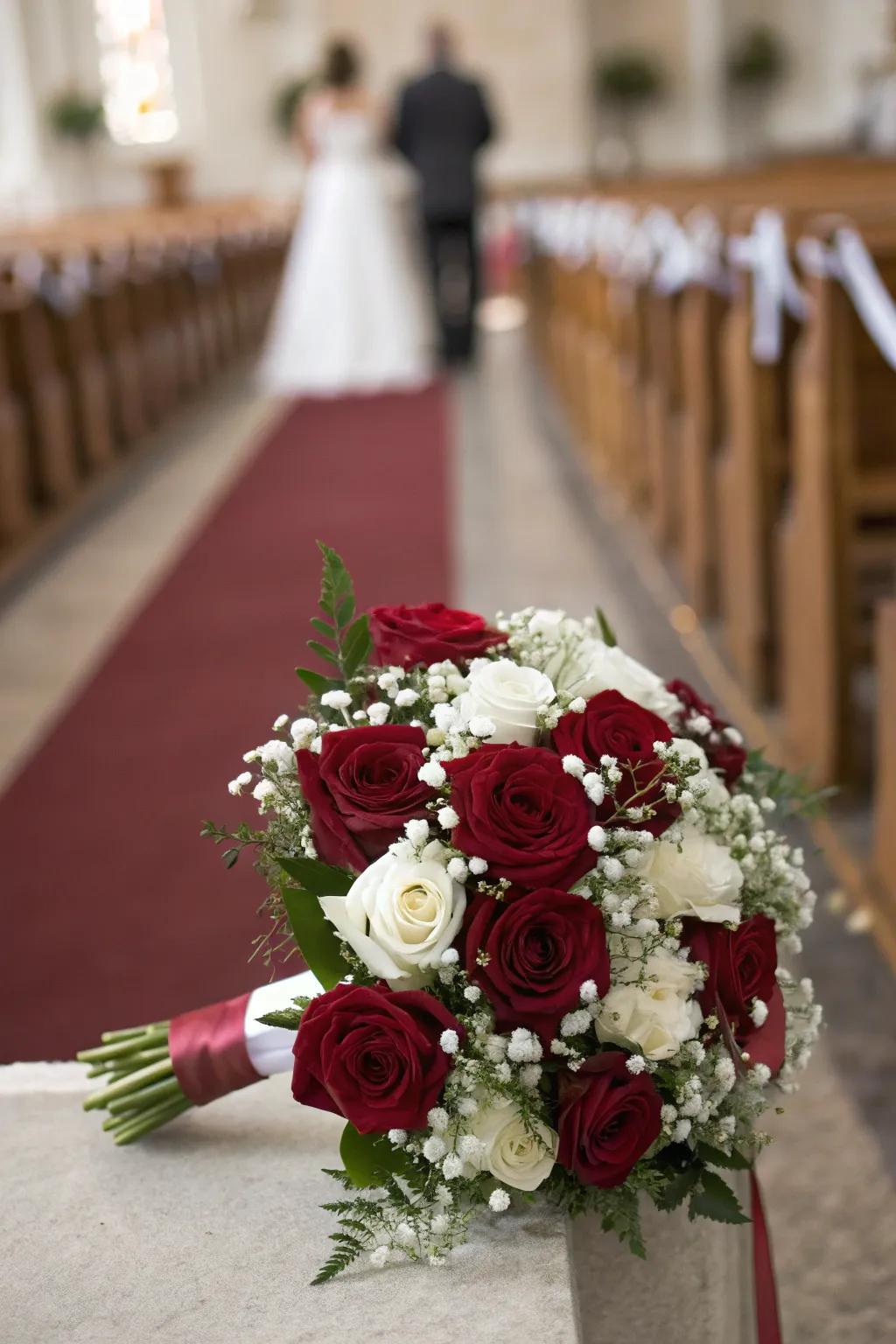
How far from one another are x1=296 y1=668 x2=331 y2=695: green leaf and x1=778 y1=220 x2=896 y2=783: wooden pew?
175 cm

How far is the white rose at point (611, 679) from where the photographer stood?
54.9 inches

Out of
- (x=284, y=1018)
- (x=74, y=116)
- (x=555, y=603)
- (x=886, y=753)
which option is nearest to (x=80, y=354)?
(x=555, y=603)

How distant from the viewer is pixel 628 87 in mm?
20562

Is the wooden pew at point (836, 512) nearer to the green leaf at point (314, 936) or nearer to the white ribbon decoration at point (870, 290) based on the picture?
the white ribbon decoration at point (870, 290)

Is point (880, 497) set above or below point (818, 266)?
below

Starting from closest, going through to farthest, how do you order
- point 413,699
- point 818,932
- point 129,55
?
point 413,699 < point 818,932 < point 129,55

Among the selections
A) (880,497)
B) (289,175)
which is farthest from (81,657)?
(289,175)

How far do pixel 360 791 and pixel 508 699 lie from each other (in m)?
0.15

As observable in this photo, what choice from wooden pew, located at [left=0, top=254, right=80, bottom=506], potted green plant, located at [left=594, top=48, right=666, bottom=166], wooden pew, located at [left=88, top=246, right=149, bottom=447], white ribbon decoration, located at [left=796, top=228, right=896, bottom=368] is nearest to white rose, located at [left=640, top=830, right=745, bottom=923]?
white ribbon decoration, located at [left=796, top=228, right=896, bottom=368]

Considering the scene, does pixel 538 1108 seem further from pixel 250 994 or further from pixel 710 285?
pixel 710 285

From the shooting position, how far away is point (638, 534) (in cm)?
549

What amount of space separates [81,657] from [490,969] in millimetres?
3463

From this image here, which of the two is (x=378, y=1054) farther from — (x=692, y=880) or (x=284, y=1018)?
(x=692, y=880)

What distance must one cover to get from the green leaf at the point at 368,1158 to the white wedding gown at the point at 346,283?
9685mm
